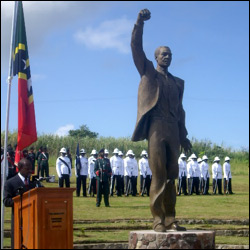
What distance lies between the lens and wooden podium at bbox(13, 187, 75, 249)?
8500mm

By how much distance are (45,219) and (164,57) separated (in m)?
3.02

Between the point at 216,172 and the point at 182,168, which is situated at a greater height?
the point at 182,168

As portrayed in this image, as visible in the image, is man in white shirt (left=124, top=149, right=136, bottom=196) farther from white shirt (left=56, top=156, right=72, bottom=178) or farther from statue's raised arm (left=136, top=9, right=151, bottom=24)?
statue's raised arm (left=136, top=9, right=151, bottom=24)

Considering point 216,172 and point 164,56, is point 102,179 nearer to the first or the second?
point 216,172

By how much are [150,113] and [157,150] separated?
23.9 inches

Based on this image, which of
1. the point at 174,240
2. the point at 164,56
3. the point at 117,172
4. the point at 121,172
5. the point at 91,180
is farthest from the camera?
the point at 121,172

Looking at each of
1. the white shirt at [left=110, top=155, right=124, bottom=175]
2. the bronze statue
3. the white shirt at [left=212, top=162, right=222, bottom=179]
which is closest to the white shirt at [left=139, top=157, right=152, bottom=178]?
the white shirt at [left=110, top=155, right=124, bottom=175]

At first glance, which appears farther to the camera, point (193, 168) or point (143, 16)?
point (193, 168)

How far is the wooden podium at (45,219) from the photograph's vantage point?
850cm

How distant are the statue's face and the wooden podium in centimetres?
241

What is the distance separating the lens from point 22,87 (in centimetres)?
1226

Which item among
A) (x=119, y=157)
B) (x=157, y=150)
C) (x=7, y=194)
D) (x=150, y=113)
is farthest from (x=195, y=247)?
(x=119, y=157)

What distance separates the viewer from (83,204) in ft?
67.6

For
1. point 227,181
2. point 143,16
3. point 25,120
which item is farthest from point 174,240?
point 227,181
